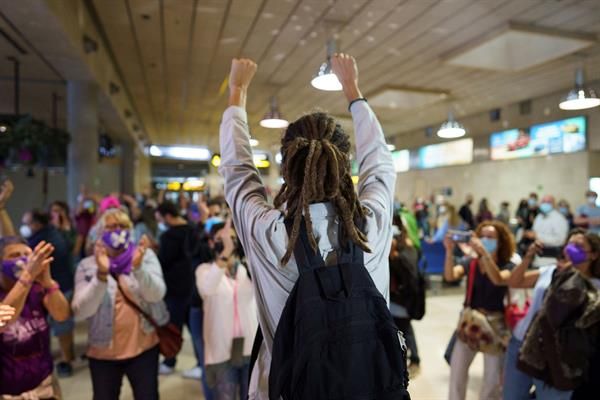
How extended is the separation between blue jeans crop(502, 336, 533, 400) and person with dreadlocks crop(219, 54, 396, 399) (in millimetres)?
1882

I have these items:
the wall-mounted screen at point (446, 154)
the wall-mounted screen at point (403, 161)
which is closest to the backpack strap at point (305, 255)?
the wall-mounted screen at point (446, 154)

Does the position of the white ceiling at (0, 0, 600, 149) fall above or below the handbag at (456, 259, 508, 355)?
above

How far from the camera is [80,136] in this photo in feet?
21.3

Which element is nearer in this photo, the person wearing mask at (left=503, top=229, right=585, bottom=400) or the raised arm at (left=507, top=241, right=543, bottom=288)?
the person wearing mask at (left=503, top=229, right=585, bottom=400)

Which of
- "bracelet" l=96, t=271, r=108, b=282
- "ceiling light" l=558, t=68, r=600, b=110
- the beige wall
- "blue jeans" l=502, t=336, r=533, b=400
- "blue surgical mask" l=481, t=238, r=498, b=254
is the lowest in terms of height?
"blue jeans" l=502, t=336, r=533, b=400

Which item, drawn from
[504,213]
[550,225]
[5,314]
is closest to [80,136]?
[5,314]

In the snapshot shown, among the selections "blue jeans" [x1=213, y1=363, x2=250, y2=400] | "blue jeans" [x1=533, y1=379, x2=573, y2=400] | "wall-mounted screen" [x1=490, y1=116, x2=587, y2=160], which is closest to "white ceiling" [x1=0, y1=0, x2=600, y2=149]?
"wall-mounted screen" [x1=490, y1=116, x2=587, y2=160]

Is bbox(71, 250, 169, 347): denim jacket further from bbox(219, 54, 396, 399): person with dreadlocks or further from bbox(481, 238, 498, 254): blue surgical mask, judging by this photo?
bbox(481, 238, 498, 254): blue surgical mask

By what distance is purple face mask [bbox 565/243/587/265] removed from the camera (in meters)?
2.37

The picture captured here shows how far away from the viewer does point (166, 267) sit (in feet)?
12.5

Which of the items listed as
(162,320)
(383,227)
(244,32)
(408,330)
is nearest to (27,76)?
(244,32)

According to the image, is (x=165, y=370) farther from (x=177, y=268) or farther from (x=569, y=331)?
(x=569, y=331)

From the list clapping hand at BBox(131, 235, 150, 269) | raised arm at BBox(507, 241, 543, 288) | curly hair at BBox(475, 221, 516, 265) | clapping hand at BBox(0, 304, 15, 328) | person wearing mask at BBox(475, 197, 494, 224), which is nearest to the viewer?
clapping hand at BBox(0, 304, 15, 328)

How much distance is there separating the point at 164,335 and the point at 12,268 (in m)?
0.87
